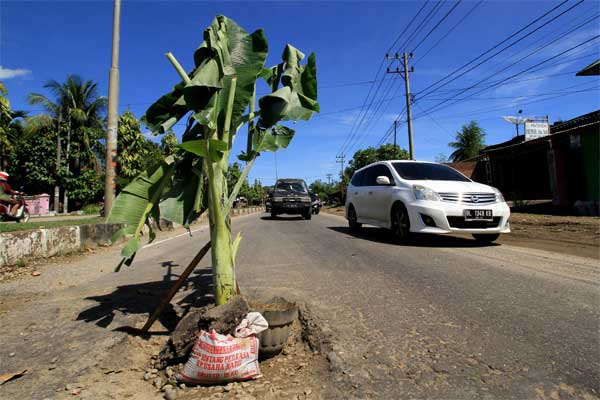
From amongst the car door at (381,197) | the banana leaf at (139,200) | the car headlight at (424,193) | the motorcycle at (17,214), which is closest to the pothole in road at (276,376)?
the banana leaf at (139,200)

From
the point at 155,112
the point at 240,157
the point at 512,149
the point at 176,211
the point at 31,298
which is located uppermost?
the point at 512,149

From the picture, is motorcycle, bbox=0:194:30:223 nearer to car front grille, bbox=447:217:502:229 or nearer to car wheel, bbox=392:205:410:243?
car wheel, bbox=392:205:410:243

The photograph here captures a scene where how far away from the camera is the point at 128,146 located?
109ft

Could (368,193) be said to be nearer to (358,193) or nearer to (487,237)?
(358,193)

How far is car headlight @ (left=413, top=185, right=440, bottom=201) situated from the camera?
576cm

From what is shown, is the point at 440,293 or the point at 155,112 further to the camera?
the point at 440,293

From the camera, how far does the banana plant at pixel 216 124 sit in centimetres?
222

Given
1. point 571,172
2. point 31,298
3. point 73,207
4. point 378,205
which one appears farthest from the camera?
point 73,207

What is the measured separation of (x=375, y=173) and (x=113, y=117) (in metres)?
6.71

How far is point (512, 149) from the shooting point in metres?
16.8

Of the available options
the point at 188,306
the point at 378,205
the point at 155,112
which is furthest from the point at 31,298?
the point at 378,205

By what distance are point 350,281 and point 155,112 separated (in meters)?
2.45

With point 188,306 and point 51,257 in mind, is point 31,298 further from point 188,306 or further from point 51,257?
point 51,257

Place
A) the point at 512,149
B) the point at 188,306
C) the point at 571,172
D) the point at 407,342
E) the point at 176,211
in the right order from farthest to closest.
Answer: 1. the point at 512,149
2. the point at 571,172
3. the point at 188,306
4. the point at 176,211
5. the point at 407,342
